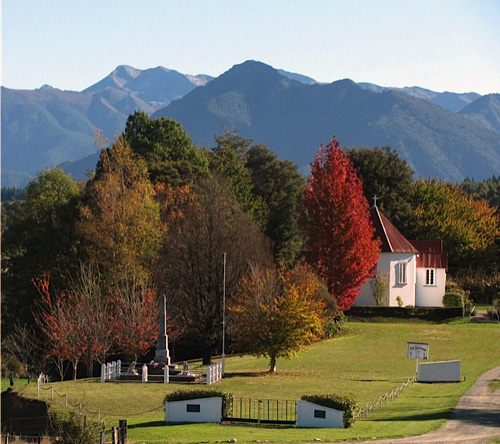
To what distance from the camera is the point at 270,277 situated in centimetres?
6125

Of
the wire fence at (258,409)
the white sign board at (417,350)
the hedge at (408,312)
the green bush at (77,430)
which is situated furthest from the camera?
the hedge at (408,312)

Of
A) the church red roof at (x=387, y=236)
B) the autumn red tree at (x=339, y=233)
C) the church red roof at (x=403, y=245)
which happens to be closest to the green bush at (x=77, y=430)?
the autumn red tree at (x=339, y=233)

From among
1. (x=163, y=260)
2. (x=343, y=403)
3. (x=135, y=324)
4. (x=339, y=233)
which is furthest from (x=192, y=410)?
(x=339, y=233)

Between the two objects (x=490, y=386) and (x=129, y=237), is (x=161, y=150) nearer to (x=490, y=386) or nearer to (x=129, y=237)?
(x=129, y=237)

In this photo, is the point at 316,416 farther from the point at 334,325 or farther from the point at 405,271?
the point at 405,271

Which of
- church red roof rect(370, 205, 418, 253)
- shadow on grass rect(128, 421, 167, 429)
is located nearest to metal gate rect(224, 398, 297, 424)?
shadow on grass rect(128, 421, 167, 429)

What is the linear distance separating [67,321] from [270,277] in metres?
13.5

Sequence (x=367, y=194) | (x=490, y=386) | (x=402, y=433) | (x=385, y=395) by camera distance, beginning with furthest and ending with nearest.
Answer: (x=367, y=194) → (x=490, y=386) → (x=385, y=395) → (x=402, y=433)

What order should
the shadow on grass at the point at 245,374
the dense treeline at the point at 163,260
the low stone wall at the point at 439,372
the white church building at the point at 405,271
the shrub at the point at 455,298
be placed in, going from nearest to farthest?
the low stone wall at the point at 439,372
the shadow on grass at the point at 245,374
the dense treeline at the point at 163,260
the shrub at the point at 455,298
the white church building at the point at 405,271

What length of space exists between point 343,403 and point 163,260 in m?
31.8

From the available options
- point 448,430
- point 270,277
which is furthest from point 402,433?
point 270,277

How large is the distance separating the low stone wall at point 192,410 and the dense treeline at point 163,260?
603 inches

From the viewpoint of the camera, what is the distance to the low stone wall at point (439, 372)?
49812 millimetres

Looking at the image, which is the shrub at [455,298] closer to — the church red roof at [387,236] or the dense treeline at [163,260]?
the church red roof at [387,236]
